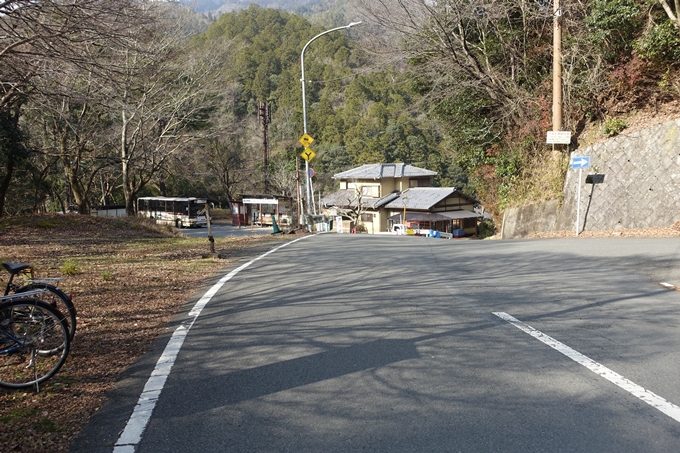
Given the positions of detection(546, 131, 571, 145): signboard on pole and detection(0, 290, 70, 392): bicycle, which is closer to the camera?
detection(0, 290, 70, 392): bicycle

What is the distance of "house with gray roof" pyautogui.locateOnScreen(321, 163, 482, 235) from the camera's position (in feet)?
142

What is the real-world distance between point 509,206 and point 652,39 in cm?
825

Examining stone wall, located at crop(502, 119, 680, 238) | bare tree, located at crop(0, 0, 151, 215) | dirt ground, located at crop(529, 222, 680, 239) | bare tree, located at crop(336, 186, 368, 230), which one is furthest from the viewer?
bare tree, located at crop(336, 186, 368, 230)

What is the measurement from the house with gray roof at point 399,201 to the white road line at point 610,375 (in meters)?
36.2

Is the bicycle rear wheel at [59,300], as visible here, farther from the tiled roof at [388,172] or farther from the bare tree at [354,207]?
the tiled roof at [388,172]

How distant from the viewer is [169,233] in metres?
22.4

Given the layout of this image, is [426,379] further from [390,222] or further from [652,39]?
[390,222]

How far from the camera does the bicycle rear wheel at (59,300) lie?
4941 mm

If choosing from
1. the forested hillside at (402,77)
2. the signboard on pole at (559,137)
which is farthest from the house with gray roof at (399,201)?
the signboard on pole at (559,137)

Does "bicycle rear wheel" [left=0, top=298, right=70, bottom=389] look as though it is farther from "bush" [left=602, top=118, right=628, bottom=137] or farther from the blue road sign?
"bush" [left=602, top=118, right=628, bottom=137]

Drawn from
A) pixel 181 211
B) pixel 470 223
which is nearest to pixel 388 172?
pixel 470 223

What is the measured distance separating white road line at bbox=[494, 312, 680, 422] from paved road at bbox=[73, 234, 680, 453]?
0.06ft

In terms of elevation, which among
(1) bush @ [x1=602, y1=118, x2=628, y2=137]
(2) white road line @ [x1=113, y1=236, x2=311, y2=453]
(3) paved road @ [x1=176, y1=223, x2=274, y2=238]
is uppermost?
(1) bush @ [x1=602, y1=118, x2=628, y2=137]

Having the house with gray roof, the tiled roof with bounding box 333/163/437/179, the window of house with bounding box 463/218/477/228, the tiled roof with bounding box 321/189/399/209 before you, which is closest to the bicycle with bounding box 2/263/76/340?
the house with gray roof
